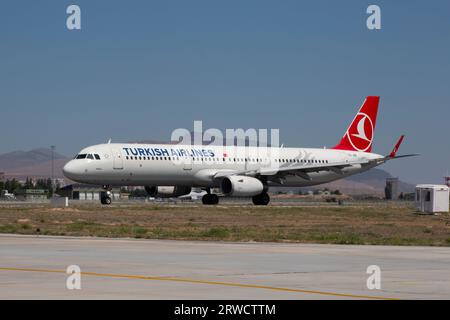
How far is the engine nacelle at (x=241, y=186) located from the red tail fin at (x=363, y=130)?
1534 centimetres

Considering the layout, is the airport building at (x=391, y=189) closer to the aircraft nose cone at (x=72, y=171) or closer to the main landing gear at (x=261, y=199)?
the main landing gear at (x=261, y=199)

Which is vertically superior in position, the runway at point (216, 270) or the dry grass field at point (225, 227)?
the dry grass field at point (225, 227)

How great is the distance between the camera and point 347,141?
87.4 meters

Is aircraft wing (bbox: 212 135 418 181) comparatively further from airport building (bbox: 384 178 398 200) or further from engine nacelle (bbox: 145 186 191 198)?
airport building (bbox: 384 178 398 200)

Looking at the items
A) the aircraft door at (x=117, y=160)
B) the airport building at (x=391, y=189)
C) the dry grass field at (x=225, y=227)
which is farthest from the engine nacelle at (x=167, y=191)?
the airport building at (x=391, y=189)

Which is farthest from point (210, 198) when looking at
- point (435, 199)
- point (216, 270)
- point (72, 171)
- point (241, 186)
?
point (216, 270)

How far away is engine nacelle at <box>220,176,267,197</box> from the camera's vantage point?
7256 centimetres

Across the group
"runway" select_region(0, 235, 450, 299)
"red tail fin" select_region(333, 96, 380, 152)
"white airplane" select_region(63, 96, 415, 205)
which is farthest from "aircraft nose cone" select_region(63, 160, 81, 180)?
"runway" select_region(0, 235, 450, 299)

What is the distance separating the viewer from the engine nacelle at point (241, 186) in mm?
72562

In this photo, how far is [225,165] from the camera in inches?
3007

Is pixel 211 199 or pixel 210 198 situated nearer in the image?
pixel 211 199

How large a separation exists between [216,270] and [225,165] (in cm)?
5499

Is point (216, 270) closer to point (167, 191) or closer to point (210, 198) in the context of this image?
point (210, 198)
